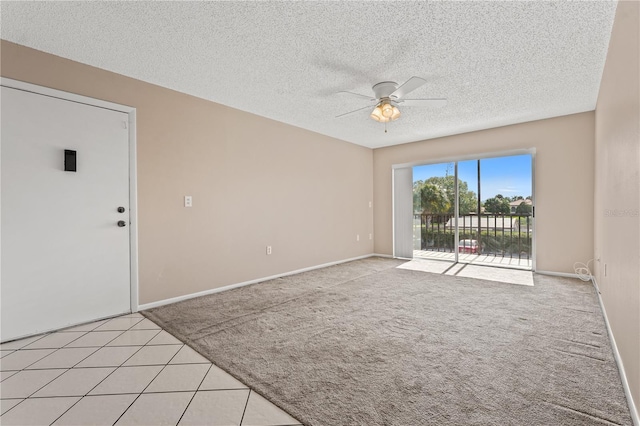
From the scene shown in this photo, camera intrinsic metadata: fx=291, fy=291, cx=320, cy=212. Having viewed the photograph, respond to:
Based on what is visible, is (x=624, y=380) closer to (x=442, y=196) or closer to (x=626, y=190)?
(x=626, y=190)

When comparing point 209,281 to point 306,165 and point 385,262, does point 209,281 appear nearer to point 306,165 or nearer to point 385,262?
point 306,165

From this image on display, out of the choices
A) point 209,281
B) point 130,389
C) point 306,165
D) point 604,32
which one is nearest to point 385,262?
point 306,165

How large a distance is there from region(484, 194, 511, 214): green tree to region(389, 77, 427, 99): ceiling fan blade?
10.5 feet

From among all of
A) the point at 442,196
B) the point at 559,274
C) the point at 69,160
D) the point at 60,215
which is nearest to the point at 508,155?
the point at 442,196

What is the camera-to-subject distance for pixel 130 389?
5.69 feet

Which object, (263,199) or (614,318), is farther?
(263,199)

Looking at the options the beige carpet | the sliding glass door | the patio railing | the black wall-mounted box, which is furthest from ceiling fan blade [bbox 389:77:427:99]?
the patio railing

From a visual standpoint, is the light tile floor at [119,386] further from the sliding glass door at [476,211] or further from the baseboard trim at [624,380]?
the sliding glass door at [476,211]

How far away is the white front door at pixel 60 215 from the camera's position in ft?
7.75

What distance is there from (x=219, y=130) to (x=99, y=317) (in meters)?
2.40

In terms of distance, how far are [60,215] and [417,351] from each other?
320 cm

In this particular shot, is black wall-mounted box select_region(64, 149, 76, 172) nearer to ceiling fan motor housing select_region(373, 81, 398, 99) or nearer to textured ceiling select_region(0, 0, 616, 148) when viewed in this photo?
textured ceiling select_region(0, 0, 616, 148)

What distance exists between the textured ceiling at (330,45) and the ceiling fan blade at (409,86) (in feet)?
0.59

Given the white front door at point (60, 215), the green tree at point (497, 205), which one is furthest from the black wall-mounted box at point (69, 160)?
the green tree at point (497, 205)
